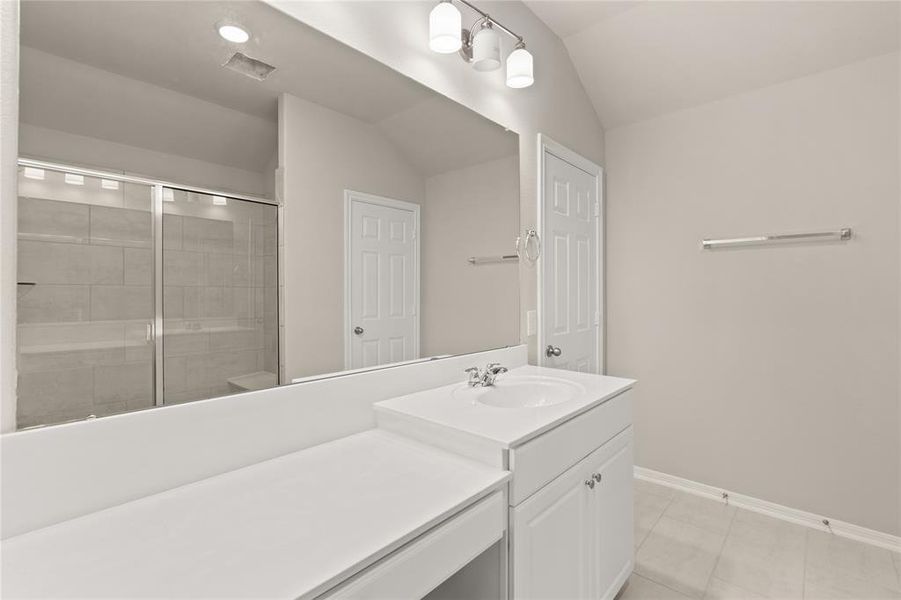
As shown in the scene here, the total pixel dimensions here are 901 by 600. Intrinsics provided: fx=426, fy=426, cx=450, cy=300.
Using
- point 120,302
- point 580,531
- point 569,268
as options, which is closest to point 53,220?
point 120,302

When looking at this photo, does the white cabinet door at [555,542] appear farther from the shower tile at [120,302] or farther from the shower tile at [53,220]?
the shower tile at [53,220]

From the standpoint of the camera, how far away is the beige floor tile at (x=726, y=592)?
1683mm

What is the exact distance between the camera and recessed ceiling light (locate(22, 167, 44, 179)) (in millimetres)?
801

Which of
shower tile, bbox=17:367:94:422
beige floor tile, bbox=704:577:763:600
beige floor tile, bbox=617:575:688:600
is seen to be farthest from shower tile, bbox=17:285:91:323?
beige floor tile, bbox=704:577:763:600

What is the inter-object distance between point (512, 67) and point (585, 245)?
3.82ft

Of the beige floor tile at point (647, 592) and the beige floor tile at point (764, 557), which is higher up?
the beige floor tile at point (764, 557)

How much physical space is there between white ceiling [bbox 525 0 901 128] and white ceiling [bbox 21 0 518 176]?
4.48 ft

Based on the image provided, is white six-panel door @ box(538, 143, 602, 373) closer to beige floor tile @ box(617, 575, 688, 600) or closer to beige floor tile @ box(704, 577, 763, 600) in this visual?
beige floor tile @ box(617, 575, 688, 600)

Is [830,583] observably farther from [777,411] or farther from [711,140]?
[711,140]

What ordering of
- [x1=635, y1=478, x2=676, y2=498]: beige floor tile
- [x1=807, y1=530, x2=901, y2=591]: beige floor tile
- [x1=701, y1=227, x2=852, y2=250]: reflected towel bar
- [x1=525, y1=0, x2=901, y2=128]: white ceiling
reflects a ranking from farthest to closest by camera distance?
1. [x1=635, y1=478, x2=676, y2=498]: beige floor tile
2. [x1=701, y1=227, x2=852, y2=250]: reflected towel bar
3. [x1=525, y1=0, x2=901, y2=128]: white ceiling
4. [x1=807, y1=530, x2=901, y2=591]: beige floor tile

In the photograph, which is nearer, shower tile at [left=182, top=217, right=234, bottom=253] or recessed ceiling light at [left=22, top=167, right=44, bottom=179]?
recessed ceiling light at [left=22, top=167, right=44, bottom=179]

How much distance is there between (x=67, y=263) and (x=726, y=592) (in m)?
2.40

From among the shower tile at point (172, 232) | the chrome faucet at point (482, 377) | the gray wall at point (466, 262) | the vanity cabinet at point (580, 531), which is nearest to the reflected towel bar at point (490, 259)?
the gray wall at point (466, 262)

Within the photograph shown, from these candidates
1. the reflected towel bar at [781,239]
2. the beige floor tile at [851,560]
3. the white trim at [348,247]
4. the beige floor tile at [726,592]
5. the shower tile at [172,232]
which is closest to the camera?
the shower tile at [172,232]
